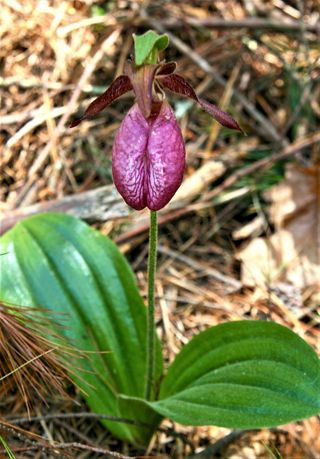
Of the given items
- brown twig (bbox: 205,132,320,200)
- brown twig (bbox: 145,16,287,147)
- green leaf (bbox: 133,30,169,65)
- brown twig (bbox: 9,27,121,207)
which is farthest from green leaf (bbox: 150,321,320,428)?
brown twig (bbox: 145,16,287,147)

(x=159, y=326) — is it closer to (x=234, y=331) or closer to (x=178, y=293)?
(x=178, y=293)

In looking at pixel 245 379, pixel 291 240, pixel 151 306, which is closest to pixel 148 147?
pixel 151 306

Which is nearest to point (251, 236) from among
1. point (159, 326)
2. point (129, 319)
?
point (159, 326)

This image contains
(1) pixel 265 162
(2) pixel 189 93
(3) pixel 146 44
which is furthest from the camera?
(1) pixel 265 162

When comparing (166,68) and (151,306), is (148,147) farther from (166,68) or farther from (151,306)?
(151,306)

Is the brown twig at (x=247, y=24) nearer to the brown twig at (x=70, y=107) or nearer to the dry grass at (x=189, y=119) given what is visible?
the dry grass at (x=189, y=119)

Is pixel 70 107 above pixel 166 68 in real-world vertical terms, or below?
below
